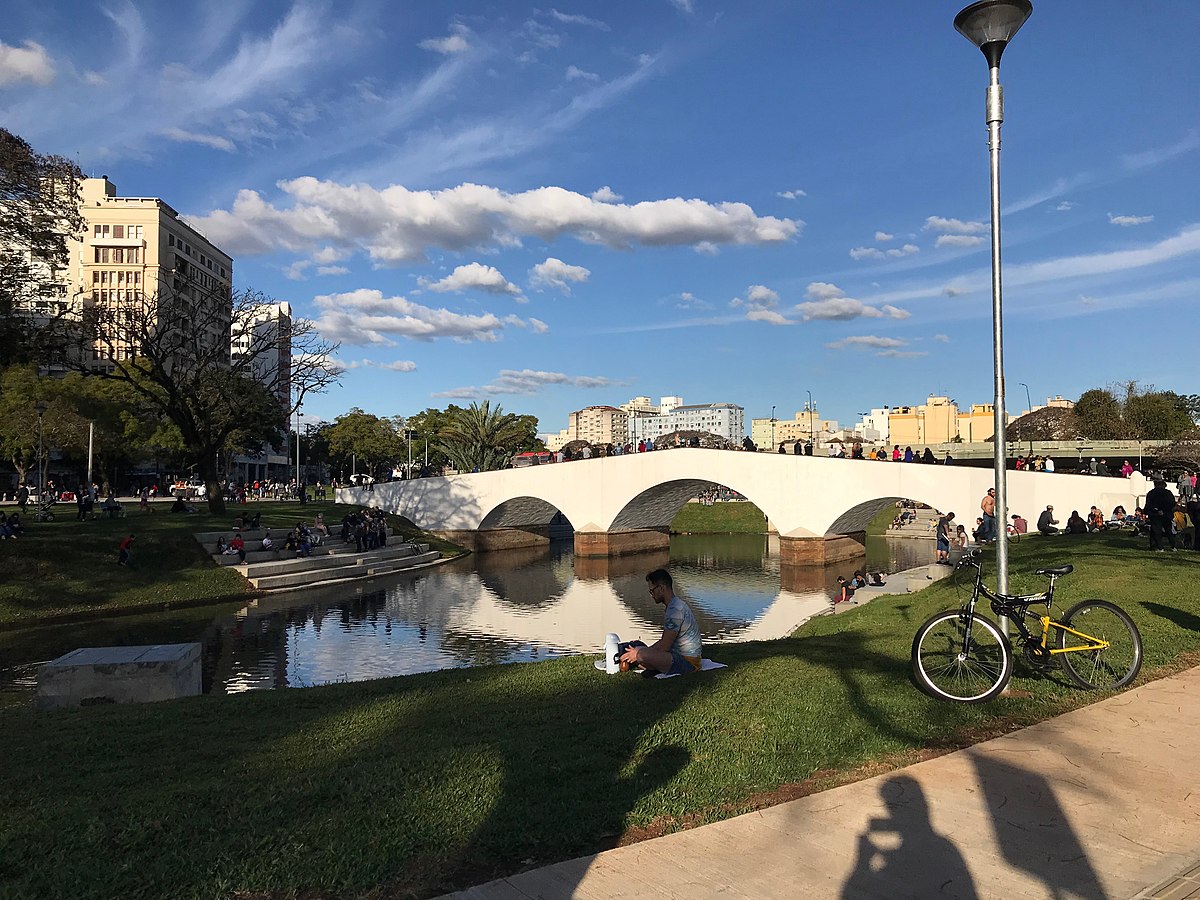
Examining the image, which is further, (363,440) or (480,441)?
(363,440)

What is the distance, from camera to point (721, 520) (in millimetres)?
61219

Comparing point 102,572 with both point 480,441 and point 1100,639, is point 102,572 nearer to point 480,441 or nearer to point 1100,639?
point 1100,639

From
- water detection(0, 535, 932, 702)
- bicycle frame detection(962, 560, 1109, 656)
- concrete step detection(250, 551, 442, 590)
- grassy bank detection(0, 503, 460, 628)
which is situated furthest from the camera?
concrete step detection(250, 551, 442, 590)

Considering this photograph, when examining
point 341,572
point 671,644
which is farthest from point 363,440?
point 671,644

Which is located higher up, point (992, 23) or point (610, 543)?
point (992, 23)

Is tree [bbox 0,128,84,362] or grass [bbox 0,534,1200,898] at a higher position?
tree [bbox 0,128,84,362]

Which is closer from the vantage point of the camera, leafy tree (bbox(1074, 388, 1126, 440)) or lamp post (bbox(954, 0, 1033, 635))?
lamp post (bbox(954, 0, 1033, 635))

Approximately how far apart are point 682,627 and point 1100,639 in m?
3.24

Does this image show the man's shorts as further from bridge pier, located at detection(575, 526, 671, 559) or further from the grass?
bridge pier, located at detection(575, 526, 671, 559)

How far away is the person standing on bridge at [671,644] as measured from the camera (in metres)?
7.18

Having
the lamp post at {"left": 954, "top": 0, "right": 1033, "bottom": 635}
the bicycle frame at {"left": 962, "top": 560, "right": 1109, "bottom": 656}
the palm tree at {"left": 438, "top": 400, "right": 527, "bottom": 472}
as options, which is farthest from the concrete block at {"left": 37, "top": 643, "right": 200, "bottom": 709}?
the palm tree at {"left": 438, "top": 400, "right": 527, "bottom": 472}

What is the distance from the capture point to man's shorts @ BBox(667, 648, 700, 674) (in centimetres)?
724

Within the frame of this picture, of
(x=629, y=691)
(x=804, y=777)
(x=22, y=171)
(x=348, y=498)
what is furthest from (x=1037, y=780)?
(x=348, y=498)

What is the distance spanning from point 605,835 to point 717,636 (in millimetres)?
16919
